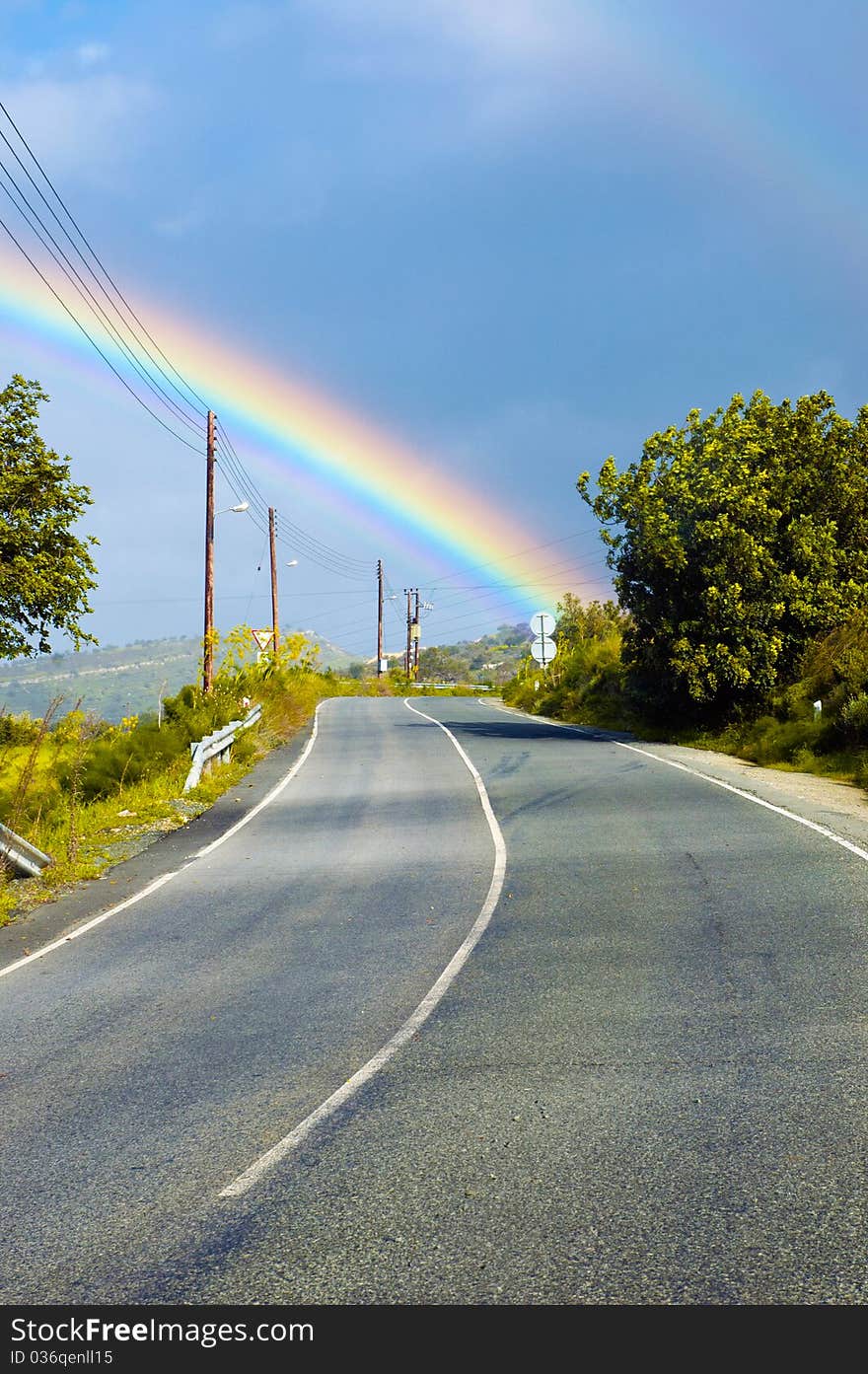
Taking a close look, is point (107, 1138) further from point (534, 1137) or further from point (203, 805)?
point (203, 805)

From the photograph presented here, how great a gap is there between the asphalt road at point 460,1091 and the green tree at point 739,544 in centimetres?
1524

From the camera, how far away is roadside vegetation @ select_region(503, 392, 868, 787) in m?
26.3

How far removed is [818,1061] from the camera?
19.1 feet

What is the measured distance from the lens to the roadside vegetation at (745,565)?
26.3 m

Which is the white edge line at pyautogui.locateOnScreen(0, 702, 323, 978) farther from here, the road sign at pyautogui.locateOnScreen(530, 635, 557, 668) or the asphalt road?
the road sign at pyautogui.locateOnScreen(530, 635, 557, 668)

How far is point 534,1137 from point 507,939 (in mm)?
3940

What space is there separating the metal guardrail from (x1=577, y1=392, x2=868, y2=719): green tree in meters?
17.9

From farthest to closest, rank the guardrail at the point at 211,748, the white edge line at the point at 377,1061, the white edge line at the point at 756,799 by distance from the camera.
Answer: the guardrail at the point at 211,748, the white edge line at the point at 756,799, the white edge line at the point at 377,1061

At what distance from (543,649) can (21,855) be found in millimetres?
32702

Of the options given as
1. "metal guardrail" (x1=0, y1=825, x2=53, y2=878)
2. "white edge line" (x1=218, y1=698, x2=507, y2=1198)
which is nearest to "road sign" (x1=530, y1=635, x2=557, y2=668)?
"white edge line" (x1=218, y1=698, x2=507, y2=1198)

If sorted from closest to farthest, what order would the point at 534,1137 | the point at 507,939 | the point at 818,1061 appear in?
the point at 534,1137 → the point at 818,1061 → the point at 507,939

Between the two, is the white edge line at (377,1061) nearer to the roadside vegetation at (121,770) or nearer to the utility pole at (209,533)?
the roadside vegetation at (121,770)

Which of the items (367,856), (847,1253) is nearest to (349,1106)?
(847,1253)

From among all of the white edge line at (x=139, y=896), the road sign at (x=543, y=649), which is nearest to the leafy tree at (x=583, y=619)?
the road sign at (x=543, y=649)
